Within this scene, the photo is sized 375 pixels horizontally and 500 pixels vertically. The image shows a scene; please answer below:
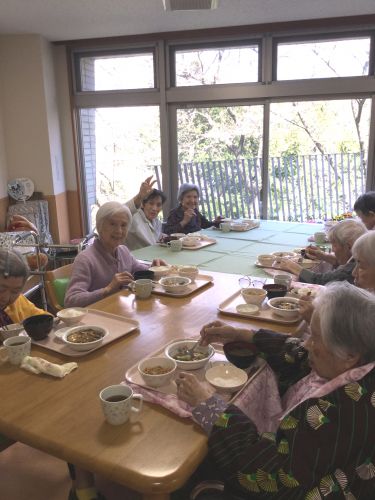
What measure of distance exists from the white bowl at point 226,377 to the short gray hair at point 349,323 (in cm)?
28

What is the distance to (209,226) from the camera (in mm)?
4070

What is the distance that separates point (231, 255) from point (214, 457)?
1895mm

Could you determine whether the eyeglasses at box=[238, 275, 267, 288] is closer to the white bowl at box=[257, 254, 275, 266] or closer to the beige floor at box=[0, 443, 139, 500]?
the white bowl at box=[257, 254, 275, 266]

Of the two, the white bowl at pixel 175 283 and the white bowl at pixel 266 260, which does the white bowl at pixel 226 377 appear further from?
the white bowl at pixel 266 260

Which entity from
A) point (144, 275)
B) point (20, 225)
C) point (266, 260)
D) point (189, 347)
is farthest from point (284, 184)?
point (189, 347)

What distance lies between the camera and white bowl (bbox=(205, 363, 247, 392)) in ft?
3.85

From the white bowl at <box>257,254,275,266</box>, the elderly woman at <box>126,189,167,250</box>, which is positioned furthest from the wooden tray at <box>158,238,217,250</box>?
the white bowl at <box>257,254,275,266</box>

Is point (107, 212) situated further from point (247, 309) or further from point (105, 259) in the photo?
point (247, 309)

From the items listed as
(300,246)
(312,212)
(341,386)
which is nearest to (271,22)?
(312,212)

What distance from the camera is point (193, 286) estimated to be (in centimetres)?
212

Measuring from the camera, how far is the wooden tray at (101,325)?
1.42 metres

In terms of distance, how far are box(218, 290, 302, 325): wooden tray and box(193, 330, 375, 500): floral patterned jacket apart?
26.3 inches

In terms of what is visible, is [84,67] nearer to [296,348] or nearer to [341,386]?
[296,348]

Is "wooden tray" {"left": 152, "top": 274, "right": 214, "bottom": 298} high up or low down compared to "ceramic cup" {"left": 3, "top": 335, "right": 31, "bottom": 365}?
down
